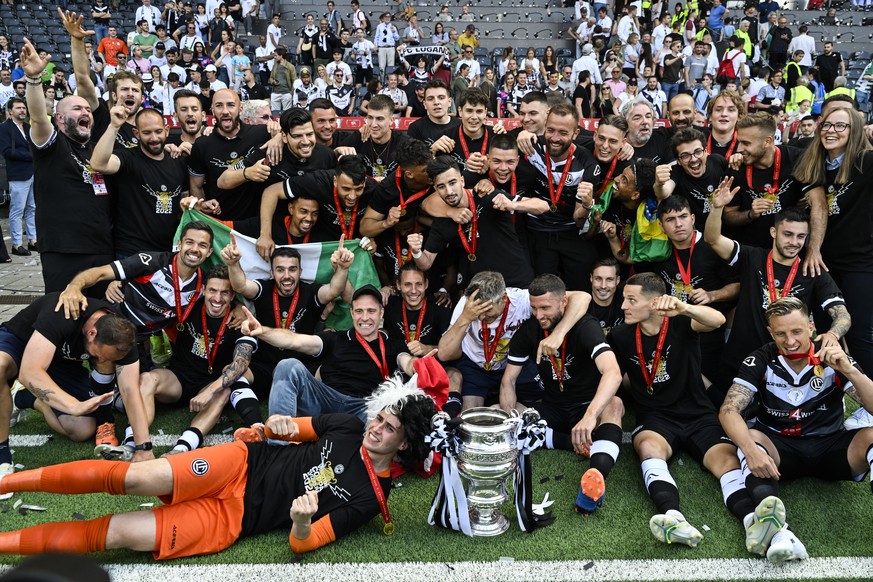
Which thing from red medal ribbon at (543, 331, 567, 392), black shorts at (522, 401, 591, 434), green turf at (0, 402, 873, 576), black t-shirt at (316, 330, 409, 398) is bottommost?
green turf at (0, 402, 873, 576)

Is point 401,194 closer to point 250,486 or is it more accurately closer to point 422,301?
point 422,301

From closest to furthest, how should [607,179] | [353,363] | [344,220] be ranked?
[353,363] < [607,179] < [344,220]

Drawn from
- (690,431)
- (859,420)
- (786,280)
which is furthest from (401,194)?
(859,420)

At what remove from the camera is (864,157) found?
5816 millimetres

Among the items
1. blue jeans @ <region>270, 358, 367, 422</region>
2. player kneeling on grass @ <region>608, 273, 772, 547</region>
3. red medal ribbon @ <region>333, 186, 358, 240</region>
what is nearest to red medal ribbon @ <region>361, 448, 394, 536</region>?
blue jeans @ <region>270, 358, 367, 422</region>

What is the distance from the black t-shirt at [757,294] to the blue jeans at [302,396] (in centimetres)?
286

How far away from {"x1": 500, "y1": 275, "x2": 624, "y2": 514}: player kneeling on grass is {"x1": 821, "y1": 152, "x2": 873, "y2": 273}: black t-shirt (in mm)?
2195

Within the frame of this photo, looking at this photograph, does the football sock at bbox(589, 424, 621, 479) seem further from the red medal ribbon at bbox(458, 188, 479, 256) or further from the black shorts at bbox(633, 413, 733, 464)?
the red medal ribbon at bbox(458, 188, 479, 256)

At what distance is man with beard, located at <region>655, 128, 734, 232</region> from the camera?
19.8ft

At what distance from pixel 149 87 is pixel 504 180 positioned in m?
12.4

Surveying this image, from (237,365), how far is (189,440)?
2.16 feet

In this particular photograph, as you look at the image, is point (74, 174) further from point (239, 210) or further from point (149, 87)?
point (149, 87)

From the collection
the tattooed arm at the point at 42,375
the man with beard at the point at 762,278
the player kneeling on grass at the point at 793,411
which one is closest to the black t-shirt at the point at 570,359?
the player kneeling on grass at the point at 793,411

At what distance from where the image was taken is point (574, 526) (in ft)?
14.6
